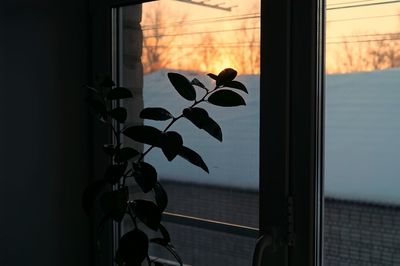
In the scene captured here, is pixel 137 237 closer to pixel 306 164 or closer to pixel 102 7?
pixel 306 164

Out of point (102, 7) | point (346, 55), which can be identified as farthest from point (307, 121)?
point (102, 7)

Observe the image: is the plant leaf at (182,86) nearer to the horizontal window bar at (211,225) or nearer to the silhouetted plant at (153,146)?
the silhouetted plant at (153,146)

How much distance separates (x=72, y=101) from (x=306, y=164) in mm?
1155

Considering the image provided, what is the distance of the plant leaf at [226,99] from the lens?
159cm

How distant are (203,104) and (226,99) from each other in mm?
312

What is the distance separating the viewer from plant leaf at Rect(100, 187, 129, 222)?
169cm

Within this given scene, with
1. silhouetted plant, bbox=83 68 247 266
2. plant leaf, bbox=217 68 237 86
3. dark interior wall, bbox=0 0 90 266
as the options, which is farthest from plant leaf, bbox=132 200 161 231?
dark interior wall, bbox=0 0 90 266

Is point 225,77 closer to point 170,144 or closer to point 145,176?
point 170,144

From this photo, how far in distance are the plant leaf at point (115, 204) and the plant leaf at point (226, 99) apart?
0.46 m

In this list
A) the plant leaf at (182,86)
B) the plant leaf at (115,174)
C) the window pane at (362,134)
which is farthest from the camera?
the plant leaf at (115,174)

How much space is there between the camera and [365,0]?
5.09ft

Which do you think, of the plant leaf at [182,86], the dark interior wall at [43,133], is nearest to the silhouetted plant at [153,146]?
the plant leaf at [182,86]

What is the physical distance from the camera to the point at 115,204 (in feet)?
5.54

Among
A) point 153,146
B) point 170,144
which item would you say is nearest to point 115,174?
point 153,146
